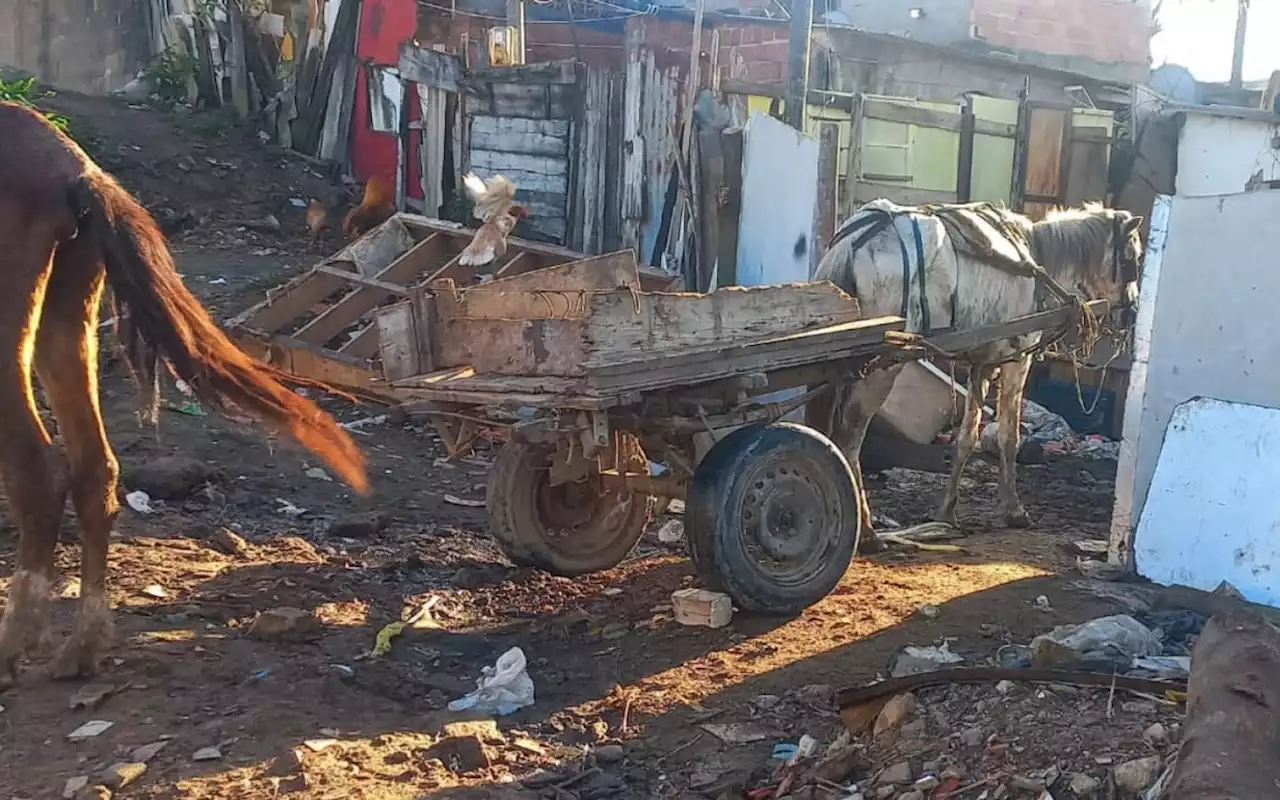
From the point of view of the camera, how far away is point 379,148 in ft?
56.7

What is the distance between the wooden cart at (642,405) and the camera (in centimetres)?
491

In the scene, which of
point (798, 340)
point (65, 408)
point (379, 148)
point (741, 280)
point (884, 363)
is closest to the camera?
point (65, 408)

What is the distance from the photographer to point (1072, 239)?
318 inches

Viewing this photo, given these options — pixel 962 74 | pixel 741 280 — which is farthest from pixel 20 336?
pixel 962 74

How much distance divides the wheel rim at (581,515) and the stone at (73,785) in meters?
2.60

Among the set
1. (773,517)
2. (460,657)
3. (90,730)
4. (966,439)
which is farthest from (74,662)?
(966,439)

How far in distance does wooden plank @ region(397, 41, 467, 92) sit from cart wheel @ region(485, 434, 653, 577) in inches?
338

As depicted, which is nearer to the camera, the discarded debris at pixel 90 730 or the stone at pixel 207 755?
the stone at pixel 207 755

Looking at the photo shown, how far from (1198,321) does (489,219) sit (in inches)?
185

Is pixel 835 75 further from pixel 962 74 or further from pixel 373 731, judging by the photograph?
pixel 373 731


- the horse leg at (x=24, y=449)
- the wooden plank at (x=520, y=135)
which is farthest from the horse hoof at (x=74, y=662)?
the wooden plank at (x=520, y=135)

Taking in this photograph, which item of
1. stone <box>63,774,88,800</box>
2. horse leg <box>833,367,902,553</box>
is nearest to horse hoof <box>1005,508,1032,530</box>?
horse leg <box>833,367,902,553</box>

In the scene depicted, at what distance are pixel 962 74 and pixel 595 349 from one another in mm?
14439

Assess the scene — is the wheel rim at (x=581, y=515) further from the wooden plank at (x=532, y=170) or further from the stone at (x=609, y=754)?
the wooden plank at (x=532, y=170)
